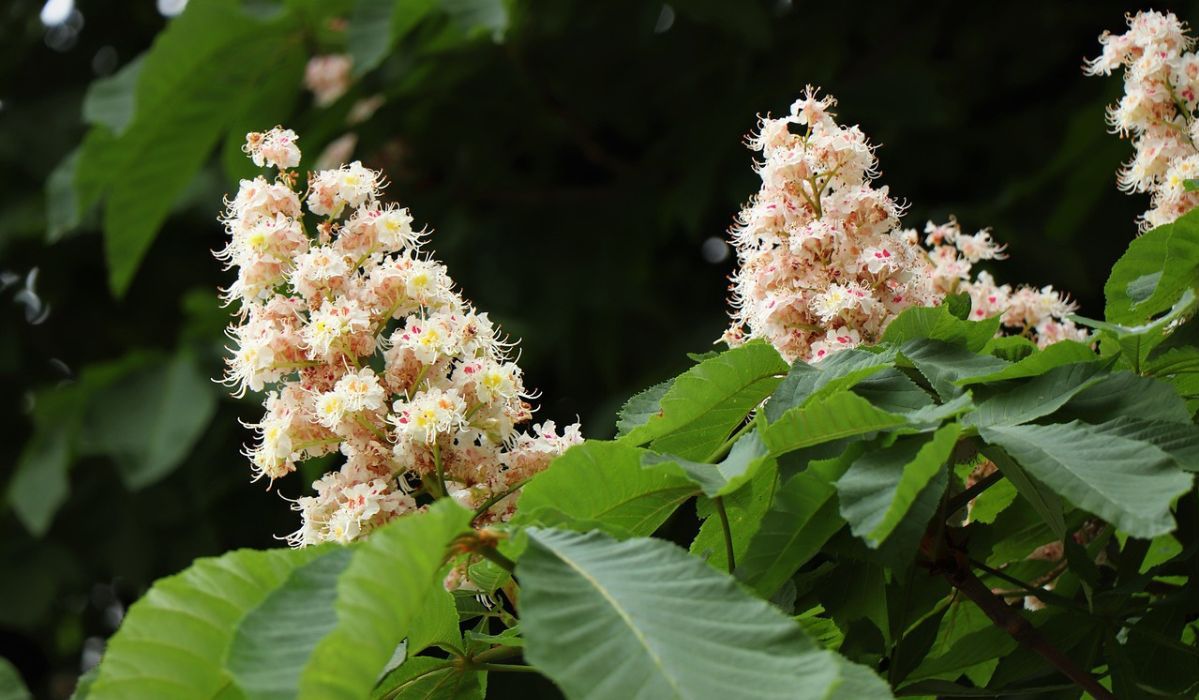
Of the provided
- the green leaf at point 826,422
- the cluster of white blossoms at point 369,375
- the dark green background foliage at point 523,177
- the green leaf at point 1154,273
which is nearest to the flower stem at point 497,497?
the cluster of white blossoms at point 369,375

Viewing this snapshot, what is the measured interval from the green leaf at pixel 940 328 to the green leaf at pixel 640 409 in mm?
282

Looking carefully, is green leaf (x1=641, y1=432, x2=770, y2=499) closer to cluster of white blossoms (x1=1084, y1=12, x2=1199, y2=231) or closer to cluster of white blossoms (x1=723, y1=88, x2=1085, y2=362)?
cluster of white blossoms (x1=723, y1=88, x2=1085, y2=362)

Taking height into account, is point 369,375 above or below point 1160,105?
below

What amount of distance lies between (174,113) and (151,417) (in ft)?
4.29

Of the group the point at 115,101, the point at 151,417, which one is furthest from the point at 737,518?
the point at 151,417

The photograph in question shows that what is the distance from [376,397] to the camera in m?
1.67

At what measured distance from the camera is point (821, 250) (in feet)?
5.95

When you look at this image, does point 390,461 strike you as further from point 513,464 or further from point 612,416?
point 612,416

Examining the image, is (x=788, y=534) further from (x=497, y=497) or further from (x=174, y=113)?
(x=174, y=113)

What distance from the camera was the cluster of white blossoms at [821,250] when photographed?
70.3 inches

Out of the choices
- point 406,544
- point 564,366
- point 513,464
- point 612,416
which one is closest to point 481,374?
point 513,464

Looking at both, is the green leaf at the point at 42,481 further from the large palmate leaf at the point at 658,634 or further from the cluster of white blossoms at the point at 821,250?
the large palmate leaf at the point at 658,634

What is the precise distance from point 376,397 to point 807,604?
559 mm

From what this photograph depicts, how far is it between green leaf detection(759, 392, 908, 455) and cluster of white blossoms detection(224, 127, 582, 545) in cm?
34
